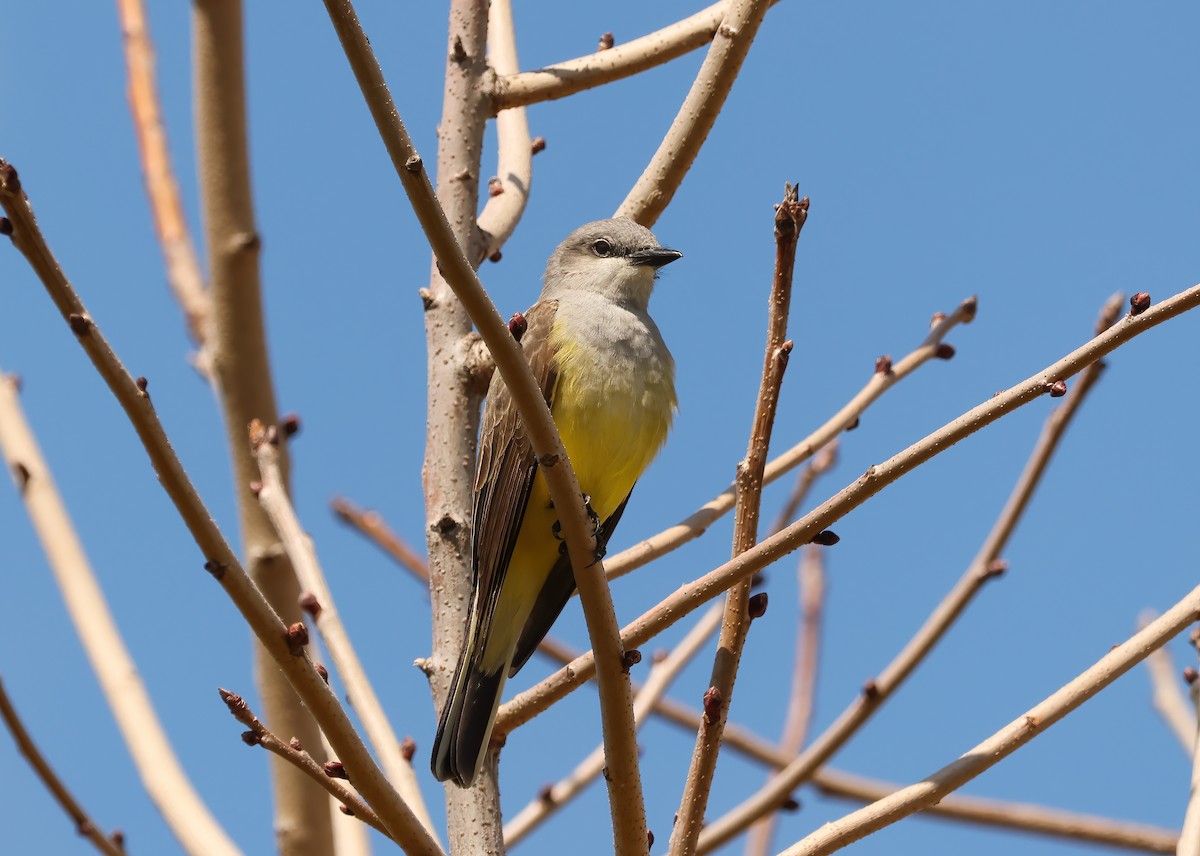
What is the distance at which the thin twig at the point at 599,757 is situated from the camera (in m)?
4.61

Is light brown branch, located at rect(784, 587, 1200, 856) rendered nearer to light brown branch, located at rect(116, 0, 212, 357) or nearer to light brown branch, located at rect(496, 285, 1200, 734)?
light brown branch, located at rect(496, 285, 1200, 734)

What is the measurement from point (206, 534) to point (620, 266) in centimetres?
391

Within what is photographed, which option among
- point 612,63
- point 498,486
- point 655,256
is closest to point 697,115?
point 612,63

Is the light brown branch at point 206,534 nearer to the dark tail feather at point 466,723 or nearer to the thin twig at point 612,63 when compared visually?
the dark tail feather at point 466,723

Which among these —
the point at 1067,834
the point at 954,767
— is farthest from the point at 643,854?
the point at 1067,834

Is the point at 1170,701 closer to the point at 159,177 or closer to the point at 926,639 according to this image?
the point at 926,639

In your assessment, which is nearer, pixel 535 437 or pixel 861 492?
pixel 861 492

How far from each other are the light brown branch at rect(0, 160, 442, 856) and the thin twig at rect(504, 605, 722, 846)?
4.59 feet

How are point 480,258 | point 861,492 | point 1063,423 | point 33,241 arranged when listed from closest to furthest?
point 33,241, point 861,492, point 1063,423, point 480,258

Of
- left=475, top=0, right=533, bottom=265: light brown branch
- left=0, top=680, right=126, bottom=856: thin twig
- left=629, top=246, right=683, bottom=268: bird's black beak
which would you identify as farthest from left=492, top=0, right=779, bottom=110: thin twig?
left=0, top=680, right=126, bottom=856: thin twig

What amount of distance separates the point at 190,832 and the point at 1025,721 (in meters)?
2.68

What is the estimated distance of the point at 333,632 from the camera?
174 inches

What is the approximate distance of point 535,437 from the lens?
325cm

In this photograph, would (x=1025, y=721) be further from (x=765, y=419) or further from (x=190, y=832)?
(x=190, y=832)
